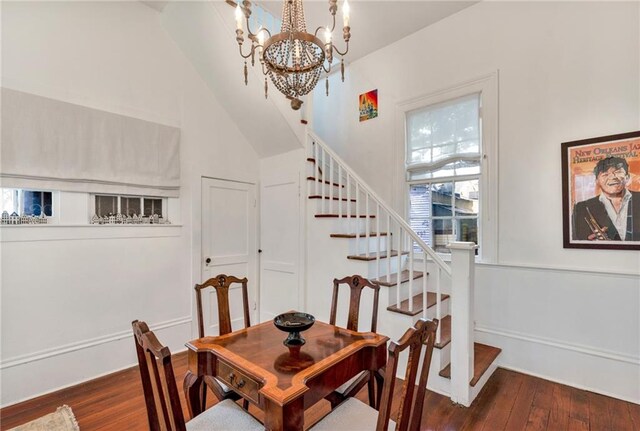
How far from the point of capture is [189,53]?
331cm

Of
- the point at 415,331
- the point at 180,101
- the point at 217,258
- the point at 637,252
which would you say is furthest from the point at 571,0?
the point at 217,258

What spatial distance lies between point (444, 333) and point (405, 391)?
1.80m

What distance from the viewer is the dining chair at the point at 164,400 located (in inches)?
41.6

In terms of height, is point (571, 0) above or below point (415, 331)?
above

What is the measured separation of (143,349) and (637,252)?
11.1 feet

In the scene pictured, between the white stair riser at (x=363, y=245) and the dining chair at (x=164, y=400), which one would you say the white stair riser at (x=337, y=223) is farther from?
the dining chair at (x=164, y=400)

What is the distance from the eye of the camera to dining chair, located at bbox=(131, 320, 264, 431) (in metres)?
1.06

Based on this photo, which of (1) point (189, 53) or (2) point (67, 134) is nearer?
(2) point (67, 134)

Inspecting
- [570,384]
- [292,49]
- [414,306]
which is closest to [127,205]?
[292,49]

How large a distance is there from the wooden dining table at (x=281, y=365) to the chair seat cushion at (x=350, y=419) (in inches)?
5.5

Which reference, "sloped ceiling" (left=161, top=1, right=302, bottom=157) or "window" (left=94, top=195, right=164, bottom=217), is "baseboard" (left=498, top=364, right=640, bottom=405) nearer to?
"sloped ceiling" (left=161, top=1, right=302, bottom=157)

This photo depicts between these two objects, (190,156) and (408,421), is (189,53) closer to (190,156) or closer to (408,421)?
(190,156)

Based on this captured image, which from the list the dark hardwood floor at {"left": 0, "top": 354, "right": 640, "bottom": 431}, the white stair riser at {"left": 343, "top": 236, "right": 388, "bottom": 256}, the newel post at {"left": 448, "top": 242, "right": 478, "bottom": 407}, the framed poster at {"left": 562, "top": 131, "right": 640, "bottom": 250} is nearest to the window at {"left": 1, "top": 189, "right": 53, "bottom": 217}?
the dark hardwood floor at {"left": 0, "top": 354, "right": 640, "bottom": 431}

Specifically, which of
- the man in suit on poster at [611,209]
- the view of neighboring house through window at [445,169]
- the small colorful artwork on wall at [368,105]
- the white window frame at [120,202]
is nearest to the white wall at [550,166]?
the man in suit on poster at [611,209]
